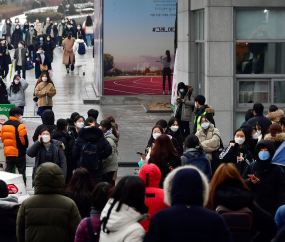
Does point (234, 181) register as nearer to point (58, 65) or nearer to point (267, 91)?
point (267, 91)

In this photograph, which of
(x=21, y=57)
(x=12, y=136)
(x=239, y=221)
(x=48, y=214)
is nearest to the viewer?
(x=239, y=221)

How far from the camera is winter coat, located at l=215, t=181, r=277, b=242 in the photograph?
4414 millimetres

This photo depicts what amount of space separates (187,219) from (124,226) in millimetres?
539

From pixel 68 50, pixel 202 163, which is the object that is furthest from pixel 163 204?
pixel 68 50

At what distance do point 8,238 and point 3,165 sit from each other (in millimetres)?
5497

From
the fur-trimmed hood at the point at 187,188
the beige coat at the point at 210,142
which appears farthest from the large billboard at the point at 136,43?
the fur-trimmed hood at the point at 187,188

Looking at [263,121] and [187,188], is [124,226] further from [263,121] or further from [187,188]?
[263,121]

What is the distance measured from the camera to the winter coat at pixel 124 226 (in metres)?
3.83

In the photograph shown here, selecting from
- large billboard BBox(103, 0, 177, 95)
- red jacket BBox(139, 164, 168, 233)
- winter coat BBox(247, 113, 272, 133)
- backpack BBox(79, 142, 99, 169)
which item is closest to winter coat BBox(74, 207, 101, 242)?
red jacket BBox(139, 164, 168, 233)

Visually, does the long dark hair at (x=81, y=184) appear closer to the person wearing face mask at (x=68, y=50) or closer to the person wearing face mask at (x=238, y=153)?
the person wearing face mask at (x=238, y=153)

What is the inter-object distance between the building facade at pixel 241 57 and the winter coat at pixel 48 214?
9.13m

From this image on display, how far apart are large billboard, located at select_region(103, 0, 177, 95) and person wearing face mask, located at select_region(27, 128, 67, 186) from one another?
13.6 meters

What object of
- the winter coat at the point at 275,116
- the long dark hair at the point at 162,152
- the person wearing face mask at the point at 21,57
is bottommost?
the long dark hair at the point at 162,152

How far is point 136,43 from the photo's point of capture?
21.8 m
